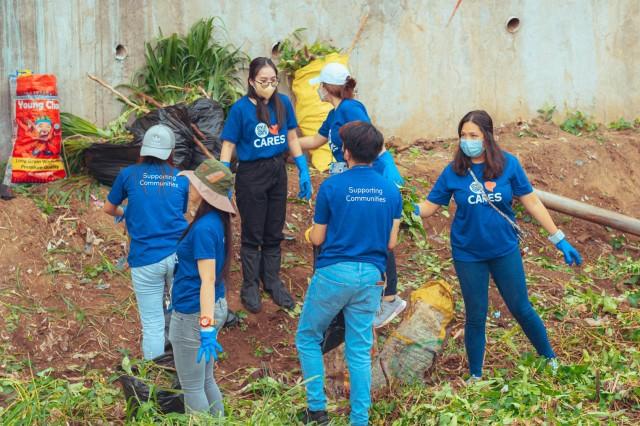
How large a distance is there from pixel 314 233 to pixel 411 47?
17.1 feet

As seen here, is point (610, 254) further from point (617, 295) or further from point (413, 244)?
point (413, 244)

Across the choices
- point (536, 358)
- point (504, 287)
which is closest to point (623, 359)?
point (536, 358)

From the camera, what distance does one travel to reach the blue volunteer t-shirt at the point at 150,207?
5660 millimetres

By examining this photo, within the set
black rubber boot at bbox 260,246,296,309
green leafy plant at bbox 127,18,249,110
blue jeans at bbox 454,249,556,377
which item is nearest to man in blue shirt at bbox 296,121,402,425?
blue jeans at bbox 454,249,556,377

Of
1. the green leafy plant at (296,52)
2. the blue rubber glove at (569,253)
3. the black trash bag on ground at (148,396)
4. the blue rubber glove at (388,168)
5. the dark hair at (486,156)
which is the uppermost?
the green leafy plant at (296,52)

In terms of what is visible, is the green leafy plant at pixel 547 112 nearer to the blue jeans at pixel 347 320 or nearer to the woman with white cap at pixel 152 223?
the woman with white cap at pixel 152 223

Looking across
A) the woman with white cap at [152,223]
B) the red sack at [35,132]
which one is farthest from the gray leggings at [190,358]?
the red sack at [35,132]

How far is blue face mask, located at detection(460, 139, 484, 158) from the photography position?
220 inches

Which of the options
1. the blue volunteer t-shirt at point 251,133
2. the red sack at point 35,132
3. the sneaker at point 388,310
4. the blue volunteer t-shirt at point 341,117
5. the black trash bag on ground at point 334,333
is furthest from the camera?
the red sack at point 35,132

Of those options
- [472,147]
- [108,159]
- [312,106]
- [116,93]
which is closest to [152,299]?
[472,147]

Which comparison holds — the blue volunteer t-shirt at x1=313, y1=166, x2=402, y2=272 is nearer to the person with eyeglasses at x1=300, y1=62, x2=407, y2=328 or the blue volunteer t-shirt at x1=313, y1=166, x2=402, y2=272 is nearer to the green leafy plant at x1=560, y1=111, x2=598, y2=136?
the person with eyeglasses at x1=300, y1=62, x2=407, y2=328

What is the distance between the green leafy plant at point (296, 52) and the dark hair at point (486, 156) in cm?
369

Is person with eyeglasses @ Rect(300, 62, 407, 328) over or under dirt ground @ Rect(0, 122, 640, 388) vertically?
over

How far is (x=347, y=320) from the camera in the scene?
201 inches
